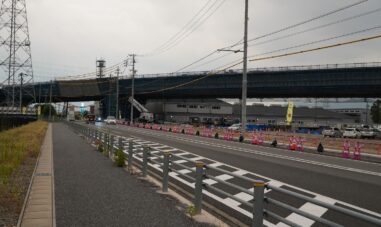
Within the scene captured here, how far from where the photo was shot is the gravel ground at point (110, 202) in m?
7.71

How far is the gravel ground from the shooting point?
7715 millimetres

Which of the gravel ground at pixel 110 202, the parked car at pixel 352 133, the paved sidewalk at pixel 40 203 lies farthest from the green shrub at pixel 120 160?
the parked car at pixel 352 133

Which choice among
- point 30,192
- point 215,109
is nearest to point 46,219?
point 30,192

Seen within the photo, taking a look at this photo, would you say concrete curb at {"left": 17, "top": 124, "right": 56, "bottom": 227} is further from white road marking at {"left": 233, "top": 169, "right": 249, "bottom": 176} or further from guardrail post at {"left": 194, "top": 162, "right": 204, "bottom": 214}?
white road marking at {"left": 233, "top": 169, "right": 249, "bottom": 176}

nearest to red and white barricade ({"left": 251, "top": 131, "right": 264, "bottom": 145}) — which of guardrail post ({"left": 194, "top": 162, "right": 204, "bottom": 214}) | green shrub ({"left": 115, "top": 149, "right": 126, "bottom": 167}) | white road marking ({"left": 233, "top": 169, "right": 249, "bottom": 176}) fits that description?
white road marking ({"left": 233, "top": 169, "right": 249, "bottom": 176})

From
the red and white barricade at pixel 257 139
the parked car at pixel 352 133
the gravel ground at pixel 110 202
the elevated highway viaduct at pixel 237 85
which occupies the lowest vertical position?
the parked car at pixel 352 133

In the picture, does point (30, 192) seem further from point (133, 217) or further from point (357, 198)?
point (357, 198)

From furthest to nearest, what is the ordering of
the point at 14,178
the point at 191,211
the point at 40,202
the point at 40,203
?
the point at 14,178, the point at 40,202, the point at 40,203, the point at 191,211

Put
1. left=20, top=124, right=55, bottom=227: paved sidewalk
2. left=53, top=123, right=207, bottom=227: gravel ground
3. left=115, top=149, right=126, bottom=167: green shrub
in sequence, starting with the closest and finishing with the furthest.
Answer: left=20, top=124, right=55, bottom=227: paved sidewalk, left=53, top=123, right=207, bottom=227: gravel ground, left=115, top=149, right=126, bottom=167: green shrub

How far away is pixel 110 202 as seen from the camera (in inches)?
366

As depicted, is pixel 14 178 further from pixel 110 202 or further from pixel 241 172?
pixel 241 172

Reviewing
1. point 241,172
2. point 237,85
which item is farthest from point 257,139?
point 237,85

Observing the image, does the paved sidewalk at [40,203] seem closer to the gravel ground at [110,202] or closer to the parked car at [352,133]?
the gravel ground at [110,202]

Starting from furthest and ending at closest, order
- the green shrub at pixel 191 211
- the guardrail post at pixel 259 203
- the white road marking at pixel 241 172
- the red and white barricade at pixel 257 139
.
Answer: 1. the red and white barricade at pixel 257 139
2. the white road marking at pixel 241 172
3. the green shrub at pixel 191 211
4. the guardrail post at pixel 259 203
